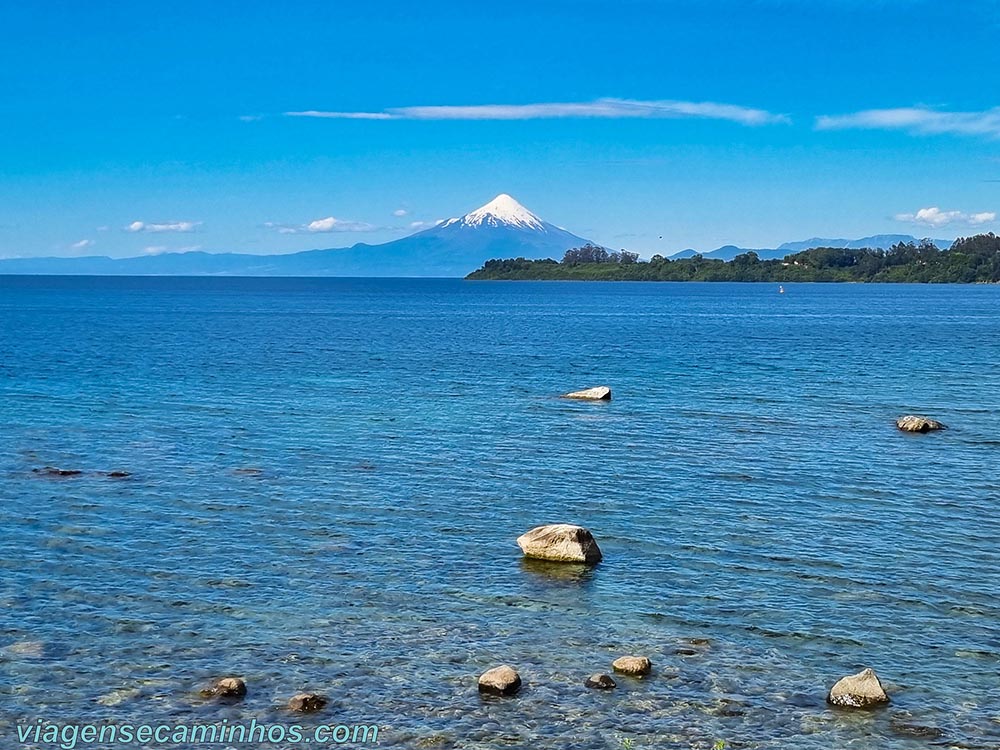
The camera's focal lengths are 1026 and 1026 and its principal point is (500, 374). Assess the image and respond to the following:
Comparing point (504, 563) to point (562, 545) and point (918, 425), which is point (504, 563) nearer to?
point (562, 545)

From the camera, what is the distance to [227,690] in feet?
67.1

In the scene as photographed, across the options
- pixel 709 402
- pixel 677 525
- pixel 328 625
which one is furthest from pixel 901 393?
pixel 328 625

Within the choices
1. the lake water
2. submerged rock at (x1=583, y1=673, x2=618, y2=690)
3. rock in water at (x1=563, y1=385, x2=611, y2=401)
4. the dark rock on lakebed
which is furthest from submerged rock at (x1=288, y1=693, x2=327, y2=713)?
rock in water at (x1=563, y1=385, x2=611, y2=401)

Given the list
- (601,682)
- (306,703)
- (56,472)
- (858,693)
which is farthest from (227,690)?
(56,472)

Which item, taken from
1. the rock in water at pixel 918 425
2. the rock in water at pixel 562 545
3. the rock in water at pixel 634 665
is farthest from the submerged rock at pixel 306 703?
the rock in water at pixel 918 425

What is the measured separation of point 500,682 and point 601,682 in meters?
2.11

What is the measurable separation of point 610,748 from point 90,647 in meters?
11.9

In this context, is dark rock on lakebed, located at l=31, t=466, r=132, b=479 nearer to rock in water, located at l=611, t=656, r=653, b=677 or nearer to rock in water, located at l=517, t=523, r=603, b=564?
rock in water, located at l=517, t=523, r=603, b=564

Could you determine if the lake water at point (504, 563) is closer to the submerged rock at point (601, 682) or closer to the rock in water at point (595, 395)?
the submerged rock at point (601, 682)

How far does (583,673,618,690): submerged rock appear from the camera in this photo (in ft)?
69.0

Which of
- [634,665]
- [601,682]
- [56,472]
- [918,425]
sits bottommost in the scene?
[601,682]

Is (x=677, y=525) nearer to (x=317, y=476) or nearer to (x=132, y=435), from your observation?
(x=317, y=476)

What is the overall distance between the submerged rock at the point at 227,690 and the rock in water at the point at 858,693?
463 inches

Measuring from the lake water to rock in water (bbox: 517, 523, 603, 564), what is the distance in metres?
0.65
